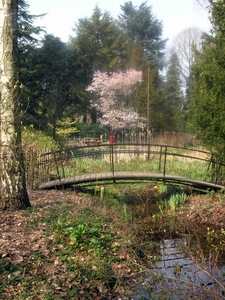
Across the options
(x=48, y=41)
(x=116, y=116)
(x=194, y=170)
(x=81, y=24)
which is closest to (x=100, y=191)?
(x=194, y=170)

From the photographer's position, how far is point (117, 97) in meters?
25.1

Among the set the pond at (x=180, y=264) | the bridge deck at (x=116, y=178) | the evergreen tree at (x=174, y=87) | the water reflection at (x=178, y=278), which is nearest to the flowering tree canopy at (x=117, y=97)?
the evergreen tree at (x=174, y=87)

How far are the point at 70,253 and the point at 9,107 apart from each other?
2.52 meters

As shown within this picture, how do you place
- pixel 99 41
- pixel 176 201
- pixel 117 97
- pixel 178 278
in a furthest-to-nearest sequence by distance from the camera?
pixel 99 41, pixel 117 97, pixel 176 201, pixel 178 278

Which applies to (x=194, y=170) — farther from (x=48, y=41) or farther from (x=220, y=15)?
(x=48, y=41)

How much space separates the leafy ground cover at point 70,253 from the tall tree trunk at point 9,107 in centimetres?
58

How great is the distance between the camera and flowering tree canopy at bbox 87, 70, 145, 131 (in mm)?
23630

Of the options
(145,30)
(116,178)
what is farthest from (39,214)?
(145,30)

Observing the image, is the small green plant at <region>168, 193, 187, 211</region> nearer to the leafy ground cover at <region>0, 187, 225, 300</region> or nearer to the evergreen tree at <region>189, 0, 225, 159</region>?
the evergreen tree at <region>189, 0, 225, 159</region>

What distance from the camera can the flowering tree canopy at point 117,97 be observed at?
23630mm

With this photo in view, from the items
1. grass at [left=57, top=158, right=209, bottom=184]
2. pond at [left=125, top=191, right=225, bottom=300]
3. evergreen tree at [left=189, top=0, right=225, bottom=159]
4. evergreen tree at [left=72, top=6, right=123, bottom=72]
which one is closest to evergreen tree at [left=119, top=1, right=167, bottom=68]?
evergreen tree at [left=72, top=6, right=123, bottom=72]

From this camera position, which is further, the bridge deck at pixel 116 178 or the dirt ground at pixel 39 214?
the bridge deck at pixel 116 178

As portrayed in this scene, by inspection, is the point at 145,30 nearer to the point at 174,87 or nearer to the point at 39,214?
the point at 174,87

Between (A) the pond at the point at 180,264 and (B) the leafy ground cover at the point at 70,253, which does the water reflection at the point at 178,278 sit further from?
(B) the leafy ground cover at the point at 70,253
